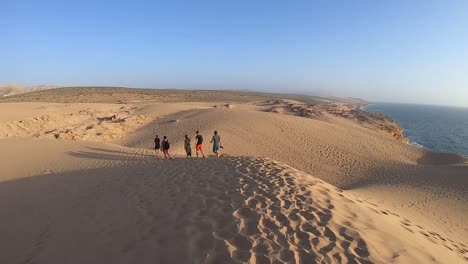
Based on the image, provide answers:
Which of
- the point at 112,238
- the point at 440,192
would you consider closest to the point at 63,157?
the point at 112,238

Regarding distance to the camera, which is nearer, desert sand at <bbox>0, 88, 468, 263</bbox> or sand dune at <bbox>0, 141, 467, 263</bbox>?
sand dune at <bbox>0, 141, 467, 263</bbox>

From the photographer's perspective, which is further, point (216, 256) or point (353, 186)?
point (353, 186)

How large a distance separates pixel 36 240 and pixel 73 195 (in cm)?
290

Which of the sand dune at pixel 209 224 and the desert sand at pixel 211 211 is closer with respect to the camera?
the sand dune at pixel 209 224

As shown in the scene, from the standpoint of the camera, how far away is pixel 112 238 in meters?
6.36

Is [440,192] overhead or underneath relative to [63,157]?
underneath

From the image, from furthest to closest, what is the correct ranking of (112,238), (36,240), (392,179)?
(392,179), (36,240), (112,238)

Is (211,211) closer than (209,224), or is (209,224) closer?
(209,224)

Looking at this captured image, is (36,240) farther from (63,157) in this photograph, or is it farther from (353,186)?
(353,186)

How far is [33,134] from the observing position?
2397 cm

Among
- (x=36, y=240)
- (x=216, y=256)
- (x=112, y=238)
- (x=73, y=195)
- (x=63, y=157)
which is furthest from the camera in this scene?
(x=63, y=157)

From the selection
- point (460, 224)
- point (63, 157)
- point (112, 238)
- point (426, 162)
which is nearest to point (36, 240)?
point (112, 238)

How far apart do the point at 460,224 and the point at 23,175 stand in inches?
671

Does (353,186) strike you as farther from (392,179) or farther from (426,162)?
(426,162)
